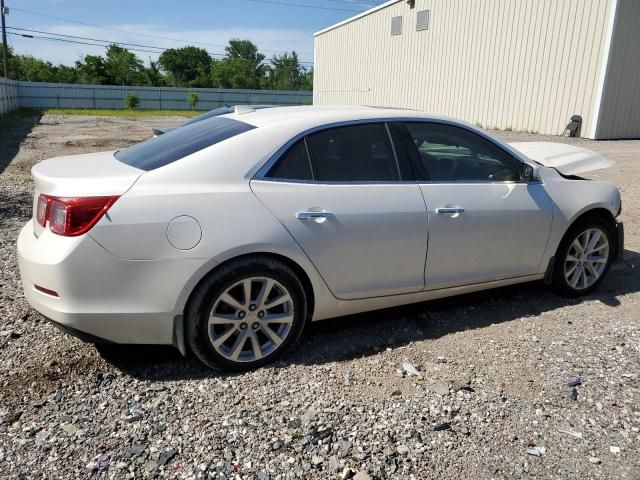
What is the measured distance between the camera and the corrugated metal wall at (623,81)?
15.8 metres

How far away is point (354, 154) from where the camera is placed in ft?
11.7

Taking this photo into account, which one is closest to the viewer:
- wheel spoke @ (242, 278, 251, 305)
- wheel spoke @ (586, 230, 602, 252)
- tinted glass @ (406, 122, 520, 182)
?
wheel spoke @ (242, 278, 251, 305)

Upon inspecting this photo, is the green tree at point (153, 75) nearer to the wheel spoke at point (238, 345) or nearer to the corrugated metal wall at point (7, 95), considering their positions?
the corrugated metal wall at point (7, 95)

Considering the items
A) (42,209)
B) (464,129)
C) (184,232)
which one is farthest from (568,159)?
(42,209)

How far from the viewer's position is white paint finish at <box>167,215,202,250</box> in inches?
116

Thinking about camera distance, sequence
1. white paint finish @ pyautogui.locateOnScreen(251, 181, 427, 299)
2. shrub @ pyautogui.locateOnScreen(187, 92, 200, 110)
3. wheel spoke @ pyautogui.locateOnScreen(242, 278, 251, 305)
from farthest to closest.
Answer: shrub @ pyautogui.locateOnScreen(187, 92, 200, 110) → white paint finish @ pyautogui.locateOnScreen(251, 181, 427, 299) → wheel spoke @ pyautogui.locateOnScreen(242, 278, 251, 305)

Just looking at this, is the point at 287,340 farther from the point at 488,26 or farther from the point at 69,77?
the point at 69,77

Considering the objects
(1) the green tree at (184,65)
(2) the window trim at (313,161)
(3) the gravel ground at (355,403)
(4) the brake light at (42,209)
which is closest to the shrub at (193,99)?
(1) the green tree at (184,65)

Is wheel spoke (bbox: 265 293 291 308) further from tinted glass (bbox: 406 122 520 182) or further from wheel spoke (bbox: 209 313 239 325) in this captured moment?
tinted glass (bbox: 406 122 520 182)

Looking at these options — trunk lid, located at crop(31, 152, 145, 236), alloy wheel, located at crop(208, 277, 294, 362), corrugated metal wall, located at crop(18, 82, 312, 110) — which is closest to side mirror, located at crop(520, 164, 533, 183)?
alloy wheel, located at crop(208, 277, 294, 362)

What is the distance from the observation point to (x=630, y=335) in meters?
3.86

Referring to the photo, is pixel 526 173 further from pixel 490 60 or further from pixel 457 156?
pixel 490 60

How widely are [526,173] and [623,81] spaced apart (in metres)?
15.3

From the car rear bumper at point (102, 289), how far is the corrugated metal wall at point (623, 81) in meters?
16.9
